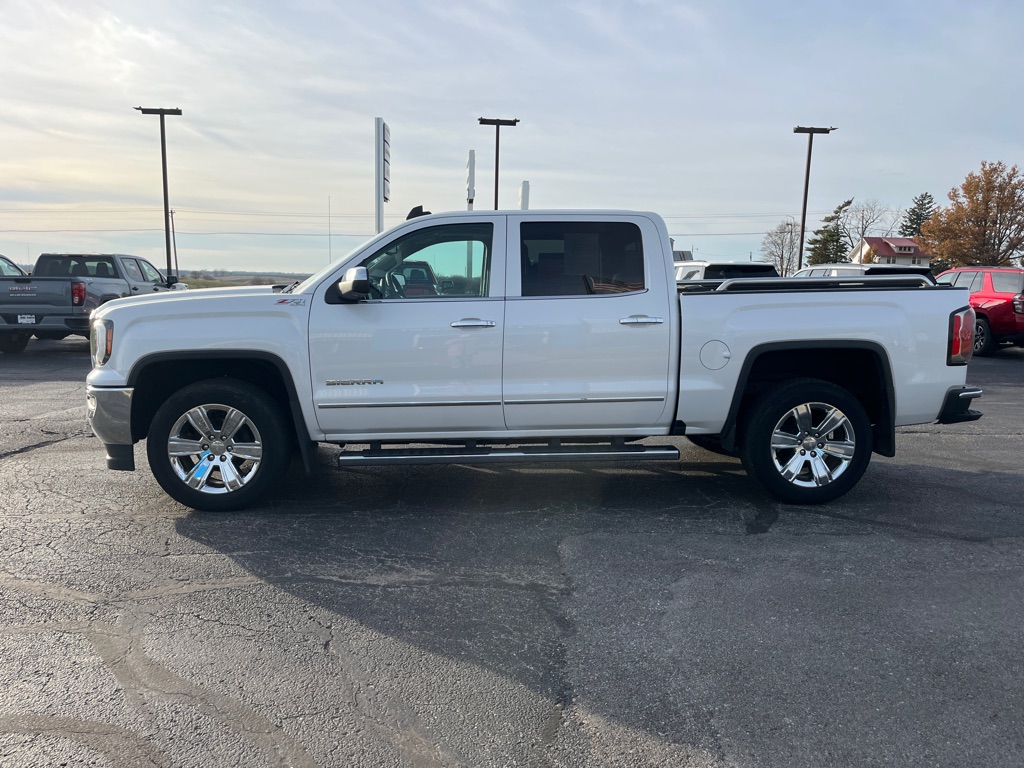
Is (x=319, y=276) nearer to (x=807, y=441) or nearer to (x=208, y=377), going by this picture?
(x=208, y=377)

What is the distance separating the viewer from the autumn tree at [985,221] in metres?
47.7

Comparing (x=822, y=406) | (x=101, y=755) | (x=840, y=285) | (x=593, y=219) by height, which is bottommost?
(x=101, y=755)

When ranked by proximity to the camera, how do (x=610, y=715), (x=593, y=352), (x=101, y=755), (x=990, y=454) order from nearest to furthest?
(x=101, y=755) → (x=610, y=715) → (x=593, y=352) → (x=990, y=454)

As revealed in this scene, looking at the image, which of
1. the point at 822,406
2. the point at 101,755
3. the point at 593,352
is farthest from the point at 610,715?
the point at 822,406

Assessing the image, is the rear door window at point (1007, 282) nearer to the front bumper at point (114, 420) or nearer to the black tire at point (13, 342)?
the front bumper at point (114, 420)

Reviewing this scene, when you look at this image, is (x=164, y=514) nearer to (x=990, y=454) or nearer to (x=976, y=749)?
(x=976, y=749)

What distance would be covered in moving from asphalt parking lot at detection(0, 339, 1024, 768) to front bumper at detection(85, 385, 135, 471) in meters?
0.40

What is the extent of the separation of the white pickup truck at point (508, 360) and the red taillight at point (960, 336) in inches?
0.5

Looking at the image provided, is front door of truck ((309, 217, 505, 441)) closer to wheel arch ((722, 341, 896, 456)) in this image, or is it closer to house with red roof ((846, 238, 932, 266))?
wheel arch ((722, 341, 896, 456))

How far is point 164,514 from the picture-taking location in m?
5.09

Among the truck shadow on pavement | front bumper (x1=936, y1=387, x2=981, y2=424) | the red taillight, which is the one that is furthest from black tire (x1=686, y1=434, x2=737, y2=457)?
the red taillight

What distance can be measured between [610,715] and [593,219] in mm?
3461

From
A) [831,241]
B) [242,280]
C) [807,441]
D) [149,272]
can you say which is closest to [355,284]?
[807,441]

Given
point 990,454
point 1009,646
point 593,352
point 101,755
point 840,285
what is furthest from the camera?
point 990,454
